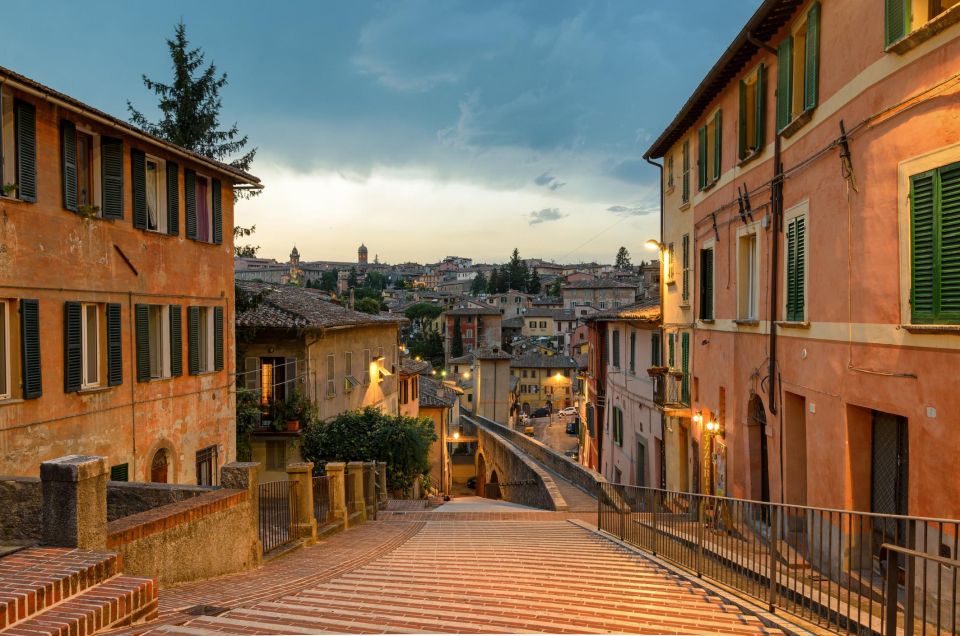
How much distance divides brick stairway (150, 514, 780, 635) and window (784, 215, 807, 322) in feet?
15.1

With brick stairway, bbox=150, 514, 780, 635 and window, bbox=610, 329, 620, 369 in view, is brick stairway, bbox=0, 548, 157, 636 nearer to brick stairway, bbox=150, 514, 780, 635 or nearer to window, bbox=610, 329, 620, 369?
brick stairway, bbox=150, 514, 780, 635

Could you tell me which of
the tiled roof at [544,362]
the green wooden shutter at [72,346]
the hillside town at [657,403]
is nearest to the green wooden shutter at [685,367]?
the hillside town at [657,403]

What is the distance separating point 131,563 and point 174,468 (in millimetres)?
8290

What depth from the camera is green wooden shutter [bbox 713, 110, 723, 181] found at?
15.2m

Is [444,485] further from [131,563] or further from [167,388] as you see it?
[131,563]

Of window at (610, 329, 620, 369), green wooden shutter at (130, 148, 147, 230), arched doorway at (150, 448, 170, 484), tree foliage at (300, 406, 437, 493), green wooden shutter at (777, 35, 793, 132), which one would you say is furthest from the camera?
window at (610, 329, 620, 369)

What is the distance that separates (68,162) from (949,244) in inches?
510

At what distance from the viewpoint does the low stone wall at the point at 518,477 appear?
2206 cm

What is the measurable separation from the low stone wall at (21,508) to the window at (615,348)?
22.0m

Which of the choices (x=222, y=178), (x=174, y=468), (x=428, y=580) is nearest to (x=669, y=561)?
(x=428, y=580)

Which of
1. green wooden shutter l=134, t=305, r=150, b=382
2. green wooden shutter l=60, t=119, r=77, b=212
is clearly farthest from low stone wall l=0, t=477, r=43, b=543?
green wooden shutter l=134, t=305, r=150, b=382

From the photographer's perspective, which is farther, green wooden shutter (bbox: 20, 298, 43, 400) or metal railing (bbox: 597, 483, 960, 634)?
green wooden shutter (bbox: 20, 298, 43, 400)

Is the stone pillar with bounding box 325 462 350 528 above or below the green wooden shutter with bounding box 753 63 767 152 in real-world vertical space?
below

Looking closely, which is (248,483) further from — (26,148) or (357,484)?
(357,484)
